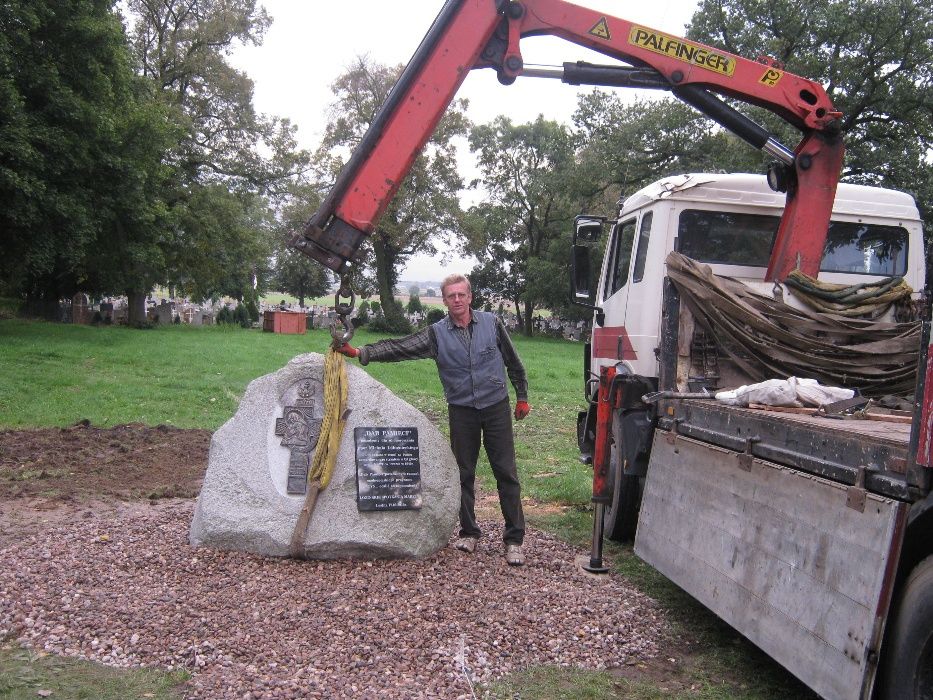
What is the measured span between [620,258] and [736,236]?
109cm

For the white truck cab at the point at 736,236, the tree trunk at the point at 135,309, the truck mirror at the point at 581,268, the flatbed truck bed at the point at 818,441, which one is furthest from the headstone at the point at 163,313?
the flatbed truck bed at the point at 818,441

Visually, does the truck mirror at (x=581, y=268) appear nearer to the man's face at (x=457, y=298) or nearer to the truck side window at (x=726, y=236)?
the truck side window at (x=726, y=236)

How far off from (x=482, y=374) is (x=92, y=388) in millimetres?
10999

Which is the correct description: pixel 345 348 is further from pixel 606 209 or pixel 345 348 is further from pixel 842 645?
pixel 606 209

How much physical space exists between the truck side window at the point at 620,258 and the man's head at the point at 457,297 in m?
1.82

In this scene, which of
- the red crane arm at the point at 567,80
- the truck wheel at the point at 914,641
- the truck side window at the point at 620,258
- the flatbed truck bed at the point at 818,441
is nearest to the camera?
the truck wheel at the point at 914,641

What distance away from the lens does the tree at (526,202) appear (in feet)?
141

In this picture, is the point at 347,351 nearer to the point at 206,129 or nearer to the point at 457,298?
the point at 457,298

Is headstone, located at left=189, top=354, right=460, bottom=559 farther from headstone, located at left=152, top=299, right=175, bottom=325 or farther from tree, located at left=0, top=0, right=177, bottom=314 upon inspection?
headstone, located at left=152, top=299, right=175, bottom=325

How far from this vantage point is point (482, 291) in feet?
165

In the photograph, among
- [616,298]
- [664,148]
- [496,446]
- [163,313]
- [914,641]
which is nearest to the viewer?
[914,641]

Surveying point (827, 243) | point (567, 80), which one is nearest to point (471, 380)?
point (567, 80)

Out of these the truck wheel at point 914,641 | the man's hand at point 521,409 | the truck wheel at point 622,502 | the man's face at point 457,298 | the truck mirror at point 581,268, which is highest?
the truck mirror at point 581,268

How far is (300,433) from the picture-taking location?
5.95 metres
